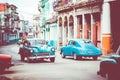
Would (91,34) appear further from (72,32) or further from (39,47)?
(39,47)

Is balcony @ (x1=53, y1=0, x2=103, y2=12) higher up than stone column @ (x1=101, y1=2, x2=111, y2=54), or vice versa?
→ balcony @ (x1=53, y1=0, x2=103, y2=12)

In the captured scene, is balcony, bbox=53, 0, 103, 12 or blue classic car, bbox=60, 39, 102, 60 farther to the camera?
balcony, bbox=53, 0, 103, 12

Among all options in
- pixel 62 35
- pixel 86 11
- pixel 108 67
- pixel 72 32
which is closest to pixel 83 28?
pixel 86 11

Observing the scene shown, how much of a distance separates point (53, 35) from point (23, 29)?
88845 mm

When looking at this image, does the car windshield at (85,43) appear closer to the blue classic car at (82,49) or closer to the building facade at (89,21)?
the blue classic car at (82,49)

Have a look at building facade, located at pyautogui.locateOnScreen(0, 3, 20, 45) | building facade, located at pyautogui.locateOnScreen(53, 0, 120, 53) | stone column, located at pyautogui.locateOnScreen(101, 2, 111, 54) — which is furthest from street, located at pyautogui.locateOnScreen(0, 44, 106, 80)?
building facade, located at pyautogui.locateOnScreen(0, 3, 20, 45)

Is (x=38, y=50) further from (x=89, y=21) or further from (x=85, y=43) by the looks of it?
(x=89, y=21)

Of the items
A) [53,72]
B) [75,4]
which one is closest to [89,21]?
[75,4]

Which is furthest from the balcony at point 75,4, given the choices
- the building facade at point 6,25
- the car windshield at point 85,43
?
the building facade at point 6,25

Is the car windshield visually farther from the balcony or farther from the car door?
the balcony

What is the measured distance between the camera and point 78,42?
28.0 meters

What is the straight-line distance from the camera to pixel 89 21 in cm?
4412

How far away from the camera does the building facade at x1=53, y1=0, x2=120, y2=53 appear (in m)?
36.2

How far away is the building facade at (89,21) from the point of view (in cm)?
3616
